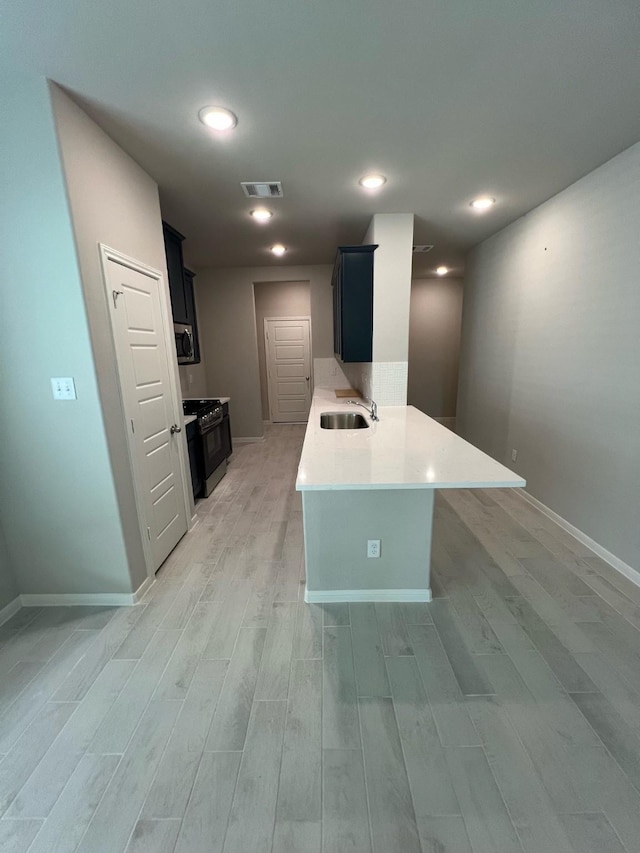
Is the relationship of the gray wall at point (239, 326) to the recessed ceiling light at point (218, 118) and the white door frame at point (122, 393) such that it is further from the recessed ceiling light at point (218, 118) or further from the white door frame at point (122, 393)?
the recessed ceiling light at point (218, 118)

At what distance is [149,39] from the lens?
4.15 ft

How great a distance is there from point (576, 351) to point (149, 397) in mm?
3185

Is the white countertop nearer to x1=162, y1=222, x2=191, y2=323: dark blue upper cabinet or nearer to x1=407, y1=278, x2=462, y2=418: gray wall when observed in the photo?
x1=162, y1=222, x2=191, y2=323: dark blue upper cabinet

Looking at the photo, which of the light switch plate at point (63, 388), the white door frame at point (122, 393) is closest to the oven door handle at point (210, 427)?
the white door frame at point (122, 393)

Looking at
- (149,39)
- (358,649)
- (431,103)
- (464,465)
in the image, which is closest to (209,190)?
(149,39)

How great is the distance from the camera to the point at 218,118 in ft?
5.51

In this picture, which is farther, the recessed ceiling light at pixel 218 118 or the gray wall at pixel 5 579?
the gray wall at pixel 5 579

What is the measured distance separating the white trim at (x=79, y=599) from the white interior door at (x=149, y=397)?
262 millimetres

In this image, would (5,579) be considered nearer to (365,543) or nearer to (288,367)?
(365,543)

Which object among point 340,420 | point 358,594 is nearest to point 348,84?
point 340,420

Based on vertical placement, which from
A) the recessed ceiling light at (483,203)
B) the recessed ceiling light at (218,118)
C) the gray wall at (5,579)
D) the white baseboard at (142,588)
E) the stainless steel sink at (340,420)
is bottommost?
the white baseboard at (142,588)

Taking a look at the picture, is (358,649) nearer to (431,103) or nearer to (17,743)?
(17,743)

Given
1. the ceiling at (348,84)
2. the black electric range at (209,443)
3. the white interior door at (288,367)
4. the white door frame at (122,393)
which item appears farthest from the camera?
the white interior door at (288,367)

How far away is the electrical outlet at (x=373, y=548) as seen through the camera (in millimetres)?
1938
